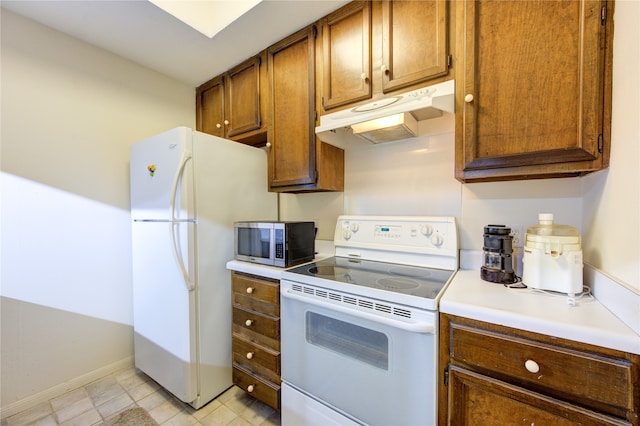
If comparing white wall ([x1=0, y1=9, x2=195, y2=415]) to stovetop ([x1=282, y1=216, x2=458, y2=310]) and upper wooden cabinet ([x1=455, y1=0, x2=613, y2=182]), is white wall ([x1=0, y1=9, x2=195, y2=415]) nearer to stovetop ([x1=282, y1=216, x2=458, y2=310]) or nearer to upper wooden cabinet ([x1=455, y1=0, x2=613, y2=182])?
stovetop ([x1=282, y1=216, x2=458, y2=310])

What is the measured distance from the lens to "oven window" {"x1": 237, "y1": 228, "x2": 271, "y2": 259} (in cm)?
153

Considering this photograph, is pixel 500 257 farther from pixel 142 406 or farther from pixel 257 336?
pixel 142 406

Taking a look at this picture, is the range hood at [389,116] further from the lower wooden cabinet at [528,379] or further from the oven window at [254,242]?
the lower wooden cabinet at [528,379]

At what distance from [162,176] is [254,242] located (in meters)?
0.73

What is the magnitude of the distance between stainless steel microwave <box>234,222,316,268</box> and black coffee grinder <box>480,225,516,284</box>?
0.99 meters

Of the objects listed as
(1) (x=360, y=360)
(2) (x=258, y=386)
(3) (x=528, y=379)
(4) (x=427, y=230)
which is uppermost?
(4) (x=427, y=230)

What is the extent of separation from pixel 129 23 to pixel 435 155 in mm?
2116

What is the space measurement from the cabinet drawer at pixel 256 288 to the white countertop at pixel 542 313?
0.85 meters

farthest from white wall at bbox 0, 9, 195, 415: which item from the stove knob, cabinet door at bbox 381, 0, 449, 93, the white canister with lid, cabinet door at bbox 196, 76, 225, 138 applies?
the white canister with lid

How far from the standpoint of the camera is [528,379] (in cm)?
76

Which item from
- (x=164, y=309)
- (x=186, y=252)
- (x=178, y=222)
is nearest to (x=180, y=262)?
(x=186, y=252)

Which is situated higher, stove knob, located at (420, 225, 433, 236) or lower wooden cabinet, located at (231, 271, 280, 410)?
stove knob, located at (420, 225, 433, 236)

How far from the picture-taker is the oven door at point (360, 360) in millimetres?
914

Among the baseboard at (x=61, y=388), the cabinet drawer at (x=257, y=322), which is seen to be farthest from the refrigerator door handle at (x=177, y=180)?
the baseboard at (x=61, y=388)
